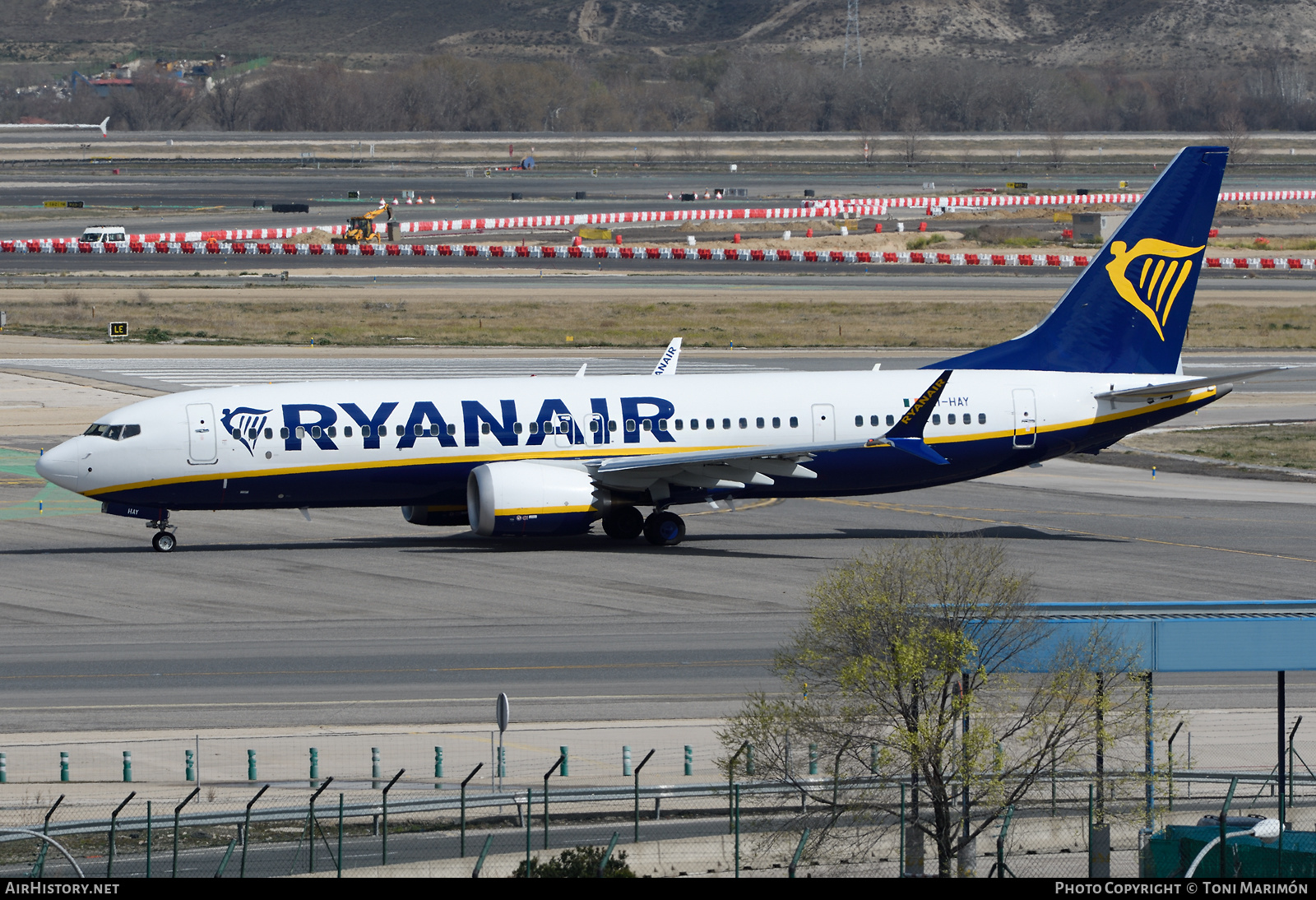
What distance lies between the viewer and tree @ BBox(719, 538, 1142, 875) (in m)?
24.0

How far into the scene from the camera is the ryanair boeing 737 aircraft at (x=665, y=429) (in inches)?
1853

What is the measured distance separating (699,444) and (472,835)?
2458 cm

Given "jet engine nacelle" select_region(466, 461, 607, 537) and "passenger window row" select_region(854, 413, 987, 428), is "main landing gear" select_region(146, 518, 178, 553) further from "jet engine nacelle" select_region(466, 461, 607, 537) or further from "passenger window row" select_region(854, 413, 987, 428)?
"passenger window row" select_region(854, 413, 987, 428)

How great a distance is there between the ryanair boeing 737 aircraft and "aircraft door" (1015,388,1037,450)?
0.05 meters

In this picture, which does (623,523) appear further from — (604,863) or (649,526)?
(604,863)

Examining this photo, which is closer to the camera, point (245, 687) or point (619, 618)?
point (245, 687)

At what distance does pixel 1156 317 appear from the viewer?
5272cm

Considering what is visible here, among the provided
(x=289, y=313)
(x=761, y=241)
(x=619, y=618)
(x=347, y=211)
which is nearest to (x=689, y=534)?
(x=619, y=618)

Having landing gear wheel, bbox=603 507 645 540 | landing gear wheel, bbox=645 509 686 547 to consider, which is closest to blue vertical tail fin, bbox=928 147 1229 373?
landing gear wheel, bbox=645 509 686 547

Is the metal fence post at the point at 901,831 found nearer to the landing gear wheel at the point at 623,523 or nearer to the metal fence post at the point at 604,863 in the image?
the metal fence post at the point at 604,863

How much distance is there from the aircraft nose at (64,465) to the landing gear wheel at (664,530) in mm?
15718

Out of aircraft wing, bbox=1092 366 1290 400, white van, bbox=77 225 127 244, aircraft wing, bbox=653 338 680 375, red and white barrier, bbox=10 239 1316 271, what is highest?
white van, bbox=77 225 127 244

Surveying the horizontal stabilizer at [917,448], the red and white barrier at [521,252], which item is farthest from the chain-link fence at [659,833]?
the red and white barrier at [521,252]
